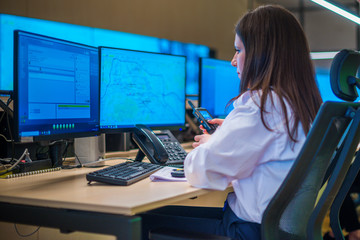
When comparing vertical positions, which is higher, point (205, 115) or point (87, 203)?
point (205, 115)

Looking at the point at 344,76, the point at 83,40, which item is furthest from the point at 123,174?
the point at 83,40

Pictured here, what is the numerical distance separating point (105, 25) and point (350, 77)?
11.1ft

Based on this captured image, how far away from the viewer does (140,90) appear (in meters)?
1.76

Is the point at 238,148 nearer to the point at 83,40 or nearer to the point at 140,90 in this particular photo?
the point at 140,90

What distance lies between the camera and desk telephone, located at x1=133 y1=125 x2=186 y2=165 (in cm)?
159

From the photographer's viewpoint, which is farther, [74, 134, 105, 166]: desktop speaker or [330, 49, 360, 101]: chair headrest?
[74, 134, 105, 166]: desktop speaker

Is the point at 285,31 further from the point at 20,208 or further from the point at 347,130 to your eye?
the point at 20,208

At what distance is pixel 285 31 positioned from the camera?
1.21 metres

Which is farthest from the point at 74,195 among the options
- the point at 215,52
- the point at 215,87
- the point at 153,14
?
the point at 215,52

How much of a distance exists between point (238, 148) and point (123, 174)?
15.7 inches

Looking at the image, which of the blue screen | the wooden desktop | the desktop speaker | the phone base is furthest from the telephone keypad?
the blue screen

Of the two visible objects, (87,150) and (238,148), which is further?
(87,150)

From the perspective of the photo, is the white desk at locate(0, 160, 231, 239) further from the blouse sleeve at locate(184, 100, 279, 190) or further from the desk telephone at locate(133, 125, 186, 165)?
the desk telephone at locate(133, 125, 186, 165)

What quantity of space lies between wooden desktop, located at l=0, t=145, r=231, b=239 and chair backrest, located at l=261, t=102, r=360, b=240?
224 millimetres
